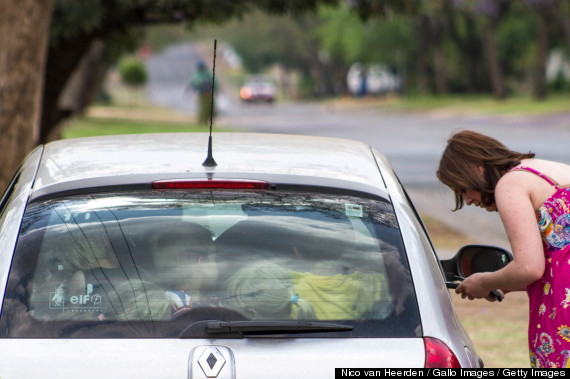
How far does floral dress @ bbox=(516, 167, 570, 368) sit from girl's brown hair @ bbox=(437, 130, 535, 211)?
0.36ft

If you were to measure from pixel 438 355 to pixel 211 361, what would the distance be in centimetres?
65

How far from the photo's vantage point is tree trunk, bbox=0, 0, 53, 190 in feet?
32.8

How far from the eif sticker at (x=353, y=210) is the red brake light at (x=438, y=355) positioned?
53 cm

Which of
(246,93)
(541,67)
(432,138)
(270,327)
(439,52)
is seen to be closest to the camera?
(270,327)

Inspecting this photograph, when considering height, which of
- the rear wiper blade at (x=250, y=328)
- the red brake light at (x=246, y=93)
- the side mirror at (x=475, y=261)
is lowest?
the rear wiper blade at (x=250, y=328)

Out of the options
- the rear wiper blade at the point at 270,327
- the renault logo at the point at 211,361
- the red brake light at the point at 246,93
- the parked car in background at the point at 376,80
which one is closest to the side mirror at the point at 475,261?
the rear wiper blade at the point at 270,327

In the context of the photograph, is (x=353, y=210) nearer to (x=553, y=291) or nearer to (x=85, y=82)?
(x=553, y=291)

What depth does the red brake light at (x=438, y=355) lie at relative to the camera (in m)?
3.18

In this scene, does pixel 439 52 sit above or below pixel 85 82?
above

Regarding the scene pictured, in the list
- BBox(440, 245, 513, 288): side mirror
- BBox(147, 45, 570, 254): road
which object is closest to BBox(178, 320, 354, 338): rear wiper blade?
BBox(440, 245, 513, 288): side mirror

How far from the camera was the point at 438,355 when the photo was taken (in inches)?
126

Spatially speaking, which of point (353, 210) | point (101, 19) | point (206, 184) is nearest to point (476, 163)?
point (353, 210)

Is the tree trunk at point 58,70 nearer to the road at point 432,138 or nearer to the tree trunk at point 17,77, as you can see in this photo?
the tree trunk at point 17,77

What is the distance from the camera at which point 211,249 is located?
11.5 ft
